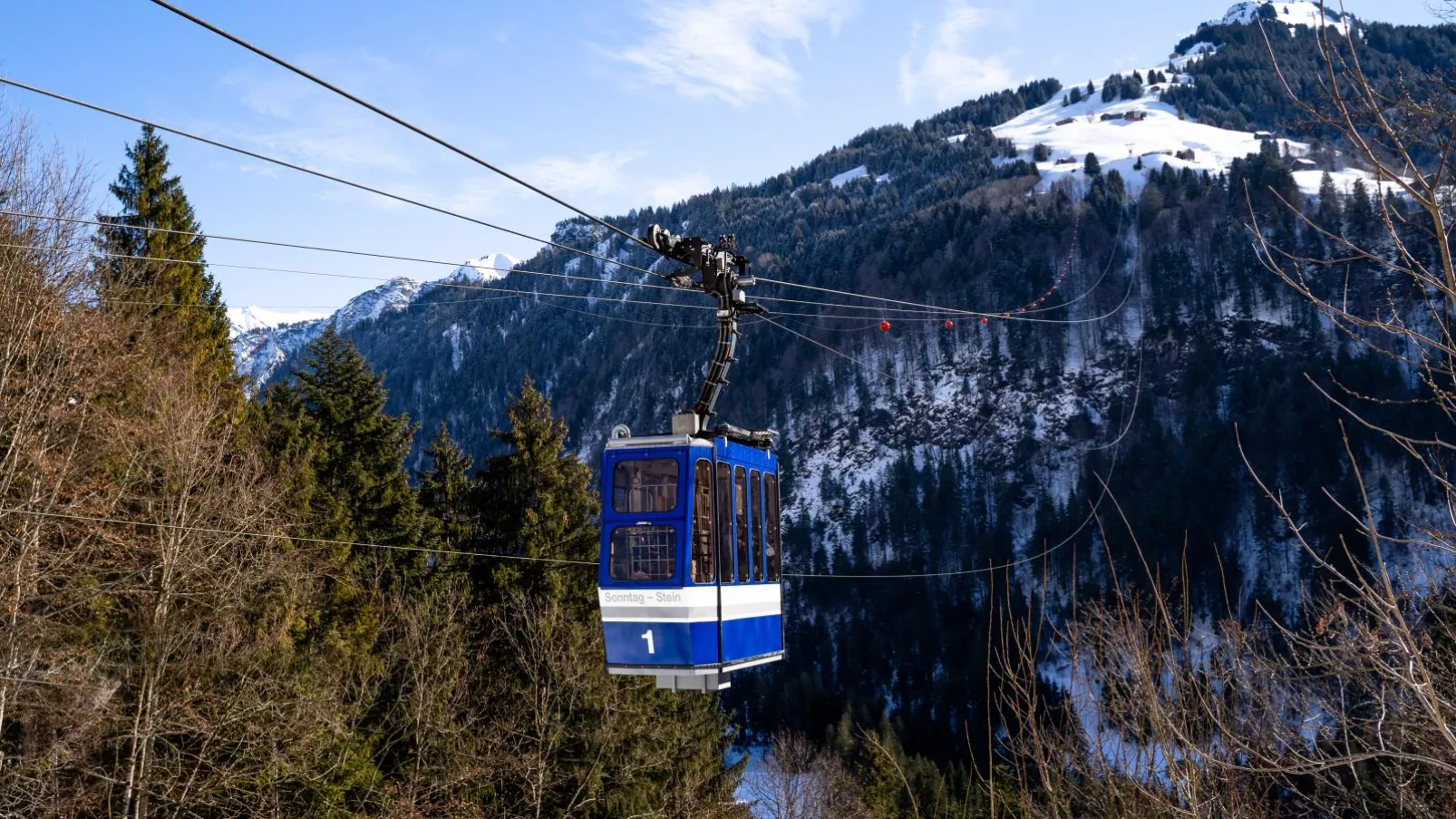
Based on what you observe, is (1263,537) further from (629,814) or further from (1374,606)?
(1374,606)

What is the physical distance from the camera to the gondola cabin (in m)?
12.7

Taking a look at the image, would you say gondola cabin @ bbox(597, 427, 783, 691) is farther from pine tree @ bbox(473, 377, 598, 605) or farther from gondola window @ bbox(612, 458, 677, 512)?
pine tree @ bbox(473, 377, 598, 605)

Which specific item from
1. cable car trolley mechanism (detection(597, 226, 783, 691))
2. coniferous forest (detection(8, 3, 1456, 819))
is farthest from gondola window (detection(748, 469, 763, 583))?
coniferous forest (detection(8, 3, 1456, 819))

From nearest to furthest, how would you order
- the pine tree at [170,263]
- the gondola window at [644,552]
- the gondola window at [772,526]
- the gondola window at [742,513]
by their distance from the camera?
the gondola window at [644,552]
the gondola window at [742,513]
the gondola window at [772,526]
the pine tree at [170,263]

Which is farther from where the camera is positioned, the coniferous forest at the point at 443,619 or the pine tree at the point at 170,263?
the pine tree at the point at 170,263

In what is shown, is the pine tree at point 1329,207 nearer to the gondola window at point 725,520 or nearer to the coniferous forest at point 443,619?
the coniferous forest at point 443,619

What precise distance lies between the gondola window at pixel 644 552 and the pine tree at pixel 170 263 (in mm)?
20574

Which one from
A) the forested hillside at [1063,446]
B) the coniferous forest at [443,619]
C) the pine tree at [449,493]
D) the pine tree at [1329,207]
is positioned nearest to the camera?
the coniferous forest at [443,619]

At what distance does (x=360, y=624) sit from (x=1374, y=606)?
3127 cm

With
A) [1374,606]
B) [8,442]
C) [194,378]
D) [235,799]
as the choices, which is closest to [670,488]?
[1374,606]

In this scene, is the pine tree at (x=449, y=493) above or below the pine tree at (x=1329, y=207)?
below

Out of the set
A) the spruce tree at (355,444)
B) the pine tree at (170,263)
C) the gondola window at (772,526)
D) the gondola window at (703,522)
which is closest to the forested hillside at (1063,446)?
the spruce tree at (355,444)

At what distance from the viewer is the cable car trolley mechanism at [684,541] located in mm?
12711

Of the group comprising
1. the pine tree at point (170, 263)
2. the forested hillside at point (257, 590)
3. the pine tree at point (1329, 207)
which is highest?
the pine tree at point (1329, 207)
